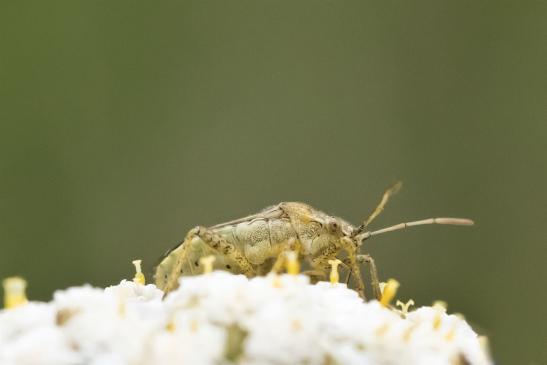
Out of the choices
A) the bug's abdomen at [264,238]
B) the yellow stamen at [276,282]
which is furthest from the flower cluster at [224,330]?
the bug's abdomen at [264,238]

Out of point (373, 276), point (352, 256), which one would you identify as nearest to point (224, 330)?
point (373, 276)

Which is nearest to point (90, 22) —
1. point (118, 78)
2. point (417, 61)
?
point (118, 78)

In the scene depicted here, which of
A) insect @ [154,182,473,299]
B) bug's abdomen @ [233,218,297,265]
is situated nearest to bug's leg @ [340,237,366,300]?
insect @ [154,182,473,299]

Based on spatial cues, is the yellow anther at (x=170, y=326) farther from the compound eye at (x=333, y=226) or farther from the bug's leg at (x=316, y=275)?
the compound eye at (x=333, y=226)

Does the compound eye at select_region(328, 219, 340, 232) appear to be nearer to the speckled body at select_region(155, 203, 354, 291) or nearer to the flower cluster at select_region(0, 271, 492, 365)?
the speckled body at select_region(155, 203, 354, 291)

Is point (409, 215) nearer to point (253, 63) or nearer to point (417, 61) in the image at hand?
point (417, 61)

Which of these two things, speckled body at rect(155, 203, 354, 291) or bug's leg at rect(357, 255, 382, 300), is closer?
bug's leg at rect(357, 255, 382, 300)

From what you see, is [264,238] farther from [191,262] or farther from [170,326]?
[170,326]
